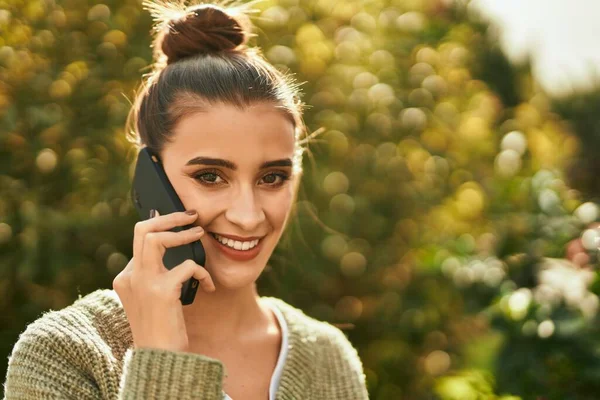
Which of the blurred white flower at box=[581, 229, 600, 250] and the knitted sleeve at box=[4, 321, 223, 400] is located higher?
the blurred white flower at box=[581, 229, 600, 250]

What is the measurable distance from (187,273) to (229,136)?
1.06ft

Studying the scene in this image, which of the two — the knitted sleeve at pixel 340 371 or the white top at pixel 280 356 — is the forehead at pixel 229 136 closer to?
the white top at pixel 280 356

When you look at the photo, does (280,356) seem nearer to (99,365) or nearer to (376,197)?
(99,365)

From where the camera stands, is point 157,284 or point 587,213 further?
point 587,213

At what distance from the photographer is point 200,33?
2.07 metres

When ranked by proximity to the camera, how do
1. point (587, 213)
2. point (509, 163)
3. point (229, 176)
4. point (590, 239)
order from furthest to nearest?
point (509, 163) → point (587, 213) → point (590, 239) → point (229, 176)

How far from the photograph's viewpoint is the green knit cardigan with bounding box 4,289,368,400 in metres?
1.70

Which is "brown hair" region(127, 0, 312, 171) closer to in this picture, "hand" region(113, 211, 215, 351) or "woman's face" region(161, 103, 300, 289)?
"woman's face" region(161, 103, 300, 289)

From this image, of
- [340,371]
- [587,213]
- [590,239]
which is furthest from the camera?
[587,213]

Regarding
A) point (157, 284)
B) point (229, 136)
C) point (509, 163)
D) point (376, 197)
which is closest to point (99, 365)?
point (157, 284)

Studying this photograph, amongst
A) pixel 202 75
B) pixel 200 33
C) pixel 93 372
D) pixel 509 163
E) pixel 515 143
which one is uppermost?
pixel 515 143

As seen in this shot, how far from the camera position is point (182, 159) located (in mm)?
1876

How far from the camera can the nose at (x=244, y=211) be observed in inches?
73.0

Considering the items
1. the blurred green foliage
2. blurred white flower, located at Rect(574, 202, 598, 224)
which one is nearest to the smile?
the blurred green foliage
